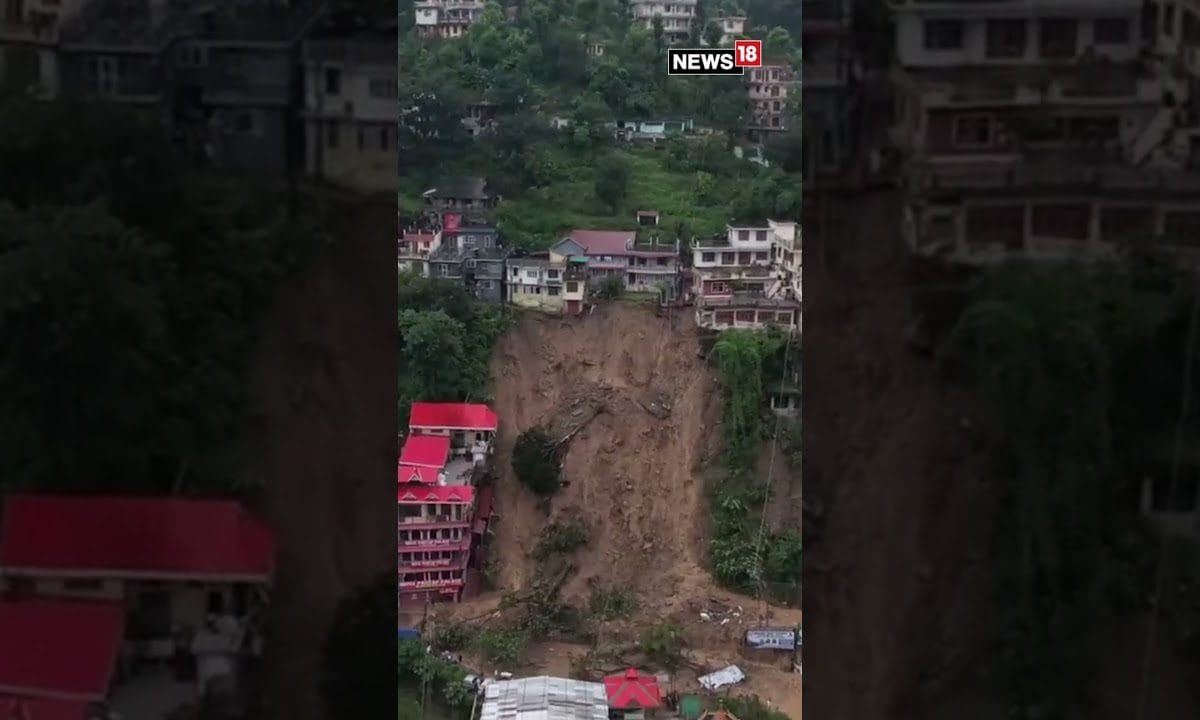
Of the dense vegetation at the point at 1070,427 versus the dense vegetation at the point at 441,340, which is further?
the dense vegetation at the point at 441,340

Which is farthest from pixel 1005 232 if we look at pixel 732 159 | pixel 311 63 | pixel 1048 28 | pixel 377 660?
pixel 377 660

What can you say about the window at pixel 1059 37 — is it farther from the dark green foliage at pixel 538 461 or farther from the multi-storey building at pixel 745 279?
the dark green foliage at pixel 538 461

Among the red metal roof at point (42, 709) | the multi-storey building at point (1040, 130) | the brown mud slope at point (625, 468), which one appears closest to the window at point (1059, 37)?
the multi-storey building at point (1040, 130)

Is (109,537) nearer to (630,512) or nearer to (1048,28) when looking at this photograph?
(630,512)

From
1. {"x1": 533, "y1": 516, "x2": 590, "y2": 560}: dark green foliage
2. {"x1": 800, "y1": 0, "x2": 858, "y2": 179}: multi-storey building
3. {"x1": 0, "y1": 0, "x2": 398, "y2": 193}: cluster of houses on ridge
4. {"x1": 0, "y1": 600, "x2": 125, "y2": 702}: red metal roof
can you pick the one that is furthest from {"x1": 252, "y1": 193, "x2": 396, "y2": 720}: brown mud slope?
{"x1": 800, "y1": 0, "x2": 858, "y2": 179}: multi-storey building

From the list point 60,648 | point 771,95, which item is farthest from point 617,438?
point 60,648

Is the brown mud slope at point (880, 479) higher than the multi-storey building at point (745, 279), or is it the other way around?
the multi-storey building at point (745, 279)

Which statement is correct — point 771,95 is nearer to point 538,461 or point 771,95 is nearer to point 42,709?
point 538,461
